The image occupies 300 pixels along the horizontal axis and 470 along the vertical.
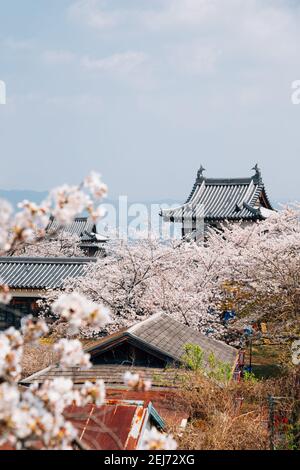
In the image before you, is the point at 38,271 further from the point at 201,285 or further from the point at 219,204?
the point at 219,204

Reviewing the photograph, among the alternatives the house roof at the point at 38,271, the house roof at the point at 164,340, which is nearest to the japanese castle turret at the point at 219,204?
the house roof at the point at 38,271

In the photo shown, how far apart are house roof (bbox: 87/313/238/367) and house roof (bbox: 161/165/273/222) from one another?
1998 centimetres

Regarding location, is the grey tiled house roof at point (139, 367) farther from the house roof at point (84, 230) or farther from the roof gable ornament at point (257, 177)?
the house roof at point (84, 230)

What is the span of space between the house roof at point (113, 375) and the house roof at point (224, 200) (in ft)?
76.6

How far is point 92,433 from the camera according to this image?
289 inches

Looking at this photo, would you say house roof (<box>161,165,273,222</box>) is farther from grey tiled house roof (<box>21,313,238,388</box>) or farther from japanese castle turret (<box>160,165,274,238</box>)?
grey tiled house roof (<box>21,313,238,388</box>)

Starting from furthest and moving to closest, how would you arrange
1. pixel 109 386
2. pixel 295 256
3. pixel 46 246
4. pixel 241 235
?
pixel 46 246
pixel 241 235
pixel 295 256
pixel 109 386

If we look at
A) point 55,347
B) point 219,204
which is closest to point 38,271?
point 219,204

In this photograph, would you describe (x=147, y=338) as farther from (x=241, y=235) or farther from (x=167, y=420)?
(x=241, y=235)

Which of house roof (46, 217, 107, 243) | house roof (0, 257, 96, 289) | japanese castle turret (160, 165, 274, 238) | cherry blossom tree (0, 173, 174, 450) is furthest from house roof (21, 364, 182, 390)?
house roof (46, 217, 107, 243)

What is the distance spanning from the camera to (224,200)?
1535 inches

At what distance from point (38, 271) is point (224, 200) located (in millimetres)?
14129

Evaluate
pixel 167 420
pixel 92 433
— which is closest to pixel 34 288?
pixel 167 420

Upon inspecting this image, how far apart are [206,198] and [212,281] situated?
52.3ft
